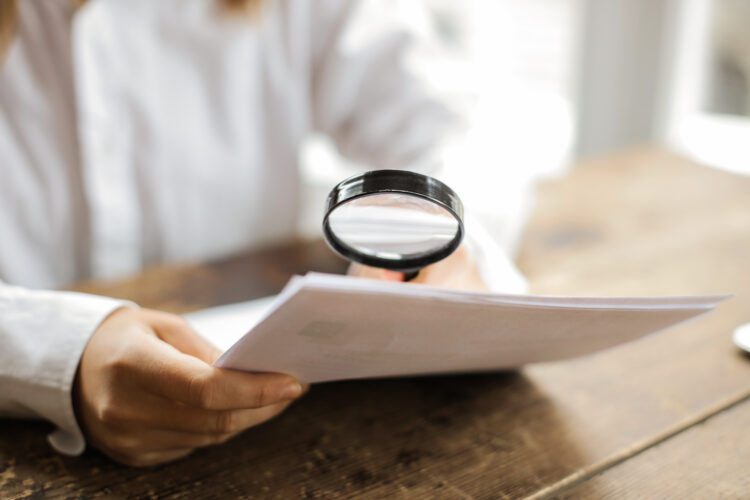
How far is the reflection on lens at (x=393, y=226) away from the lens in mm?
456

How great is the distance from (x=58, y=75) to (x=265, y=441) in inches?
27.7

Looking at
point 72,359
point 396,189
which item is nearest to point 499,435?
point 396,189

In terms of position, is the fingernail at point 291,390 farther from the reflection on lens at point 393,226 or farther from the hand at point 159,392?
the reflection on lens at point 393,226

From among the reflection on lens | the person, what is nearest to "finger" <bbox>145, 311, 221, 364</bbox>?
the reflection on lens

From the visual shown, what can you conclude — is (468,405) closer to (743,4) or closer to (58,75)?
(58,75)

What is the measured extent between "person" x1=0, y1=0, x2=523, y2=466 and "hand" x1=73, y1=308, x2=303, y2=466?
1.51ft

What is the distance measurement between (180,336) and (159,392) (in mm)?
69

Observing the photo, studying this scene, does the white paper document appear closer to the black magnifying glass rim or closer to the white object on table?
the black magnifying glass rim

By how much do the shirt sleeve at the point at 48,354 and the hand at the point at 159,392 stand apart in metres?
0.01

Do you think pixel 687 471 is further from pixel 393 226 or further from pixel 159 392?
pixel 159 392

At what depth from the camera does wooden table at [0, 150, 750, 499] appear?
0.49 m

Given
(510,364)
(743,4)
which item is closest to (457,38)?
(743,4)

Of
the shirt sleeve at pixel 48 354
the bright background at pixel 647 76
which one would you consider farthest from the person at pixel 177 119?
the shirt sleeve at pixel 48 354

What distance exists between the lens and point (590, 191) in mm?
1125
